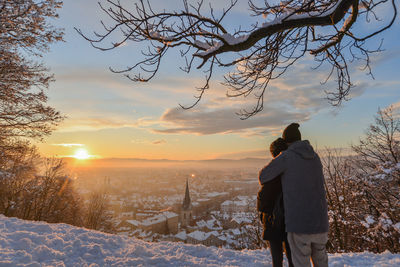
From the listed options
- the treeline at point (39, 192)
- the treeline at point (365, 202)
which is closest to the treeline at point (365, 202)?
the treeline at point (365, 202)

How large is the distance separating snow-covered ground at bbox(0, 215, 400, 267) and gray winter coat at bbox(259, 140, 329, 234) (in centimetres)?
215

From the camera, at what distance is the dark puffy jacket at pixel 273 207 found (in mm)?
2432

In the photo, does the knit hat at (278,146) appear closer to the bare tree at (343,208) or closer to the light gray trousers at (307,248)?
the light gray trousers at (307,248)

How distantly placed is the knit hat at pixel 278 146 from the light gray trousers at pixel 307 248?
3.09 feet

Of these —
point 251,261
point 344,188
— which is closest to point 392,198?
point 344,188

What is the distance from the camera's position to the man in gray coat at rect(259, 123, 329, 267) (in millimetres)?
2184

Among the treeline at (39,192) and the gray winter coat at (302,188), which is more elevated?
the gray winter coat at (302,188)

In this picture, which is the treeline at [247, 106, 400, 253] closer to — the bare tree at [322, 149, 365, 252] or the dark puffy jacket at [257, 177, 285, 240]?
the bare tree at [322, 149, 365, 252]

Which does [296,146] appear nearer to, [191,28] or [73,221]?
[191,28]

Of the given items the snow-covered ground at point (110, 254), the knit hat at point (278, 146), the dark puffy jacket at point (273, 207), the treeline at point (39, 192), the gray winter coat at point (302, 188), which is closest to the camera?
the gray winter coat at point (302, 188)

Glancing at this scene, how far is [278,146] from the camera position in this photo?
2600mm

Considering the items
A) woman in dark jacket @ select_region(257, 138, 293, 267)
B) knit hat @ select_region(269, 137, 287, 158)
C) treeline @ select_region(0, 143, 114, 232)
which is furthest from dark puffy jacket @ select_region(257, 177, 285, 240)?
treeline @ select_region(0, 143, 114, 232)

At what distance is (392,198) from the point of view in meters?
9.29

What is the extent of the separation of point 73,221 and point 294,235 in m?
21.3
